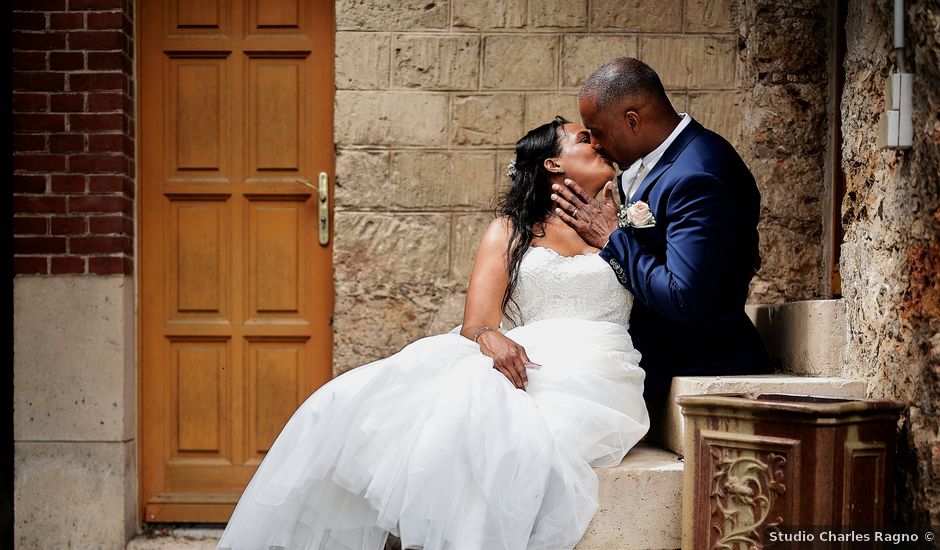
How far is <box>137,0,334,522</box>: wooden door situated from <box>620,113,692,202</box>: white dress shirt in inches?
70.7

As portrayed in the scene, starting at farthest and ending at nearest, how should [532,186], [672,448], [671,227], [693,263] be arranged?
[532,186] → [672,448] → [671,227] → [693,263]

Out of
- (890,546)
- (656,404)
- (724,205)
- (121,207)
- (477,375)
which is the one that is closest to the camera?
(890,546)

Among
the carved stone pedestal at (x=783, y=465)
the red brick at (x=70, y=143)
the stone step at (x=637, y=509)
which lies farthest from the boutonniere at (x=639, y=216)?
the red brick at (x=70, y=143)

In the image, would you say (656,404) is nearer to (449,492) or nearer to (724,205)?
(724,205)

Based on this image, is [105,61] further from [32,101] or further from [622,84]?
[622,84]

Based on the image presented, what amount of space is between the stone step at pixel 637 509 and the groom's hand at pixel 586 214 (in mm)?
873

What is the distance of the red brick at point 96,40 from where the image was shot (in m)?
4.45

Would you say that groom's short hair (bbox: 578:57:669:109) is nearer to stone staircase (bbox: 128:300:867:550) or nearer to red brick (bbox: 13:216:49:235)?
stone staircase (bbox: 128:300:867:550)

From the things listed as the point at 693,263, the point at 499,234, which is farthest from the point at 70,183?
the point at 693,263

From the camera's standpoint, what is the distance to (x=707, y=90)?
4469 mm

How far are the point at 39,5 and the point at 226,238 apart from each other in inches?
58.2

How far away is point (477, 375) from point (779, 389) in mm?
1052

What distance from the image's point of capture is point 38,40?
14.7ft

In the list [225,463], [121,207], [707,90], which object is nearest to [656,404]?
[707,90]
